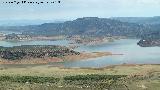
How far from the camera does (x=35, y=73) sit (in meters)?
84.1

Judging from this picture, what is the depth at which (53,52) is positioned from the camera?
11919cm

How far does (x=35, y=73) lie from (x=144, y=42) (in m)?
85.8

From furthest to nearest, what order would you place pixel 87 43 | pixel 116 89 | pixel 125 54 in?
1. pixel 87 43
2. pixel 125 54
3. pixel 116 89

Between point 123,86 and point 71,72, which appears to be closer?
point 123,86

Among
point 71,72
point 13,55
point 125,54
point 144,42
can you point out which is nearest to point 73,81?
point 71,72

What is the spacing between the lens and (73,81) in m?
68.7

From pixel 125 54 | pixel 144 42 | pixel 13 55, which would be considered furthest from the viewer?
pixel 144 42

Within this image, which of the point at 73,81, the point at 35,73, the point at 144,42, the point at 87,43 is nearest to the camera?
the point at 73,81

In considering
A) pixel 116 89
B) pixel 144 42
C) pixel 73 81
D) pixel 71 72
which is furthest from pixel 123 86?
pixel 144 42

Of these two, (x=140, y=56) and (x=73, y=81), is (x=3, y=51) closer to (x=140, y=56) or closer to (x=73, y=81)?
(x=140, y=56)

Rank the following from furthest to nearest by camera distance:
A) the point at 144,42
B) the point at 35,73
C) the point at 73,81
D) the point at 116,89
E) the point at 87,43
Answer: the point at 87,43 → the point at 144,42 → the point at 35,73 → the point at 73,81 → the point at 116,89

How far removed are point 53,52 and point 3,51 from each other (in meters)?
15.3

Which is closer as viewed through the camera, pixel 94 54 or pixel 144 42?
pixel 94 54

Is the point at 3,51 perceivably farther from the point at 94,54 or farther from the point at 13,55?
the point at 94,54
